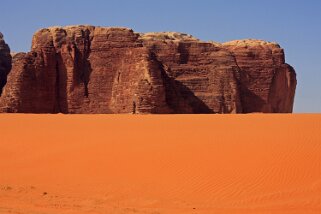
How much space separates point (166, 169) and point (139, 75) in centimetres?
2503

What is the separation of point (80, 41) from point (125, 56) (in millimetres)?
3823

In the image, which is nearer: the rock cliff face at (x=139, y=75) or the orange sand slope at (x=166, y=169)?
the orange sand slope at (x=166, y=169)

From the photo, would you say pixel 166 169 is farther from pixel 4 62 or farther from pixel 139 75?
pixel 4 62

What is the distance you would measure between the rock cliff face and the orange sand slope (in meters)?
19.0

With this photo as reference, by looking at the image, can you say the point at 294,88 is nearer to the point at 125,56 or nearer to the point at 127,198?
the point at 125,56

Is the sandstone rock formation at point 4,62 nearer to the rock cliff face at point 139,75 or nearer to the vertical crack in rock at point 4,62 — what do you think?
the vertical crack in rock at point 4,62

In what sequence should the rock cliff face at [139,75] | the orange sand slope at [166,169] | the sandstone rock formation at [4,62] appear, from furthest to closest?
1. the sandstone rock formation at [4,62]
2. the rock cliff face at [139,75]
3. the orange sand slope at [166,169]

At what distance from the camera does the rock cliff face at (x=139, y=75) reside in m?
36.6

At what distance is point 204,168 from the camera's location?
10930 millimetres

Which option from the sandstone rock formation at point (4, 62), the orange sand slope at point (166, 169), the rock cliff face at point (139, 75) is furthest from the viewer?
the sandstone rock formation at point (4, 62)

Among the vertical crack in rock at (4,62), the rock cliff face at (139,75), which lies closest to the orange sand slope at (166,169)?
the rock cliff face at (139,75)

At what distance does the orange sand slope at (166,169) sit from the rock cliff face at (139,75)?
19.0 metres

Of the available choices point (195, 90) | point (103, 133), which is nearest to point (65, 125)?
point (103, 133)

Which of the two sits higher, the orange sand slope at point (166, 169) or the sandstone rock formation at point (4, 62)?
the sandstone rock formation at point (4, 62)
